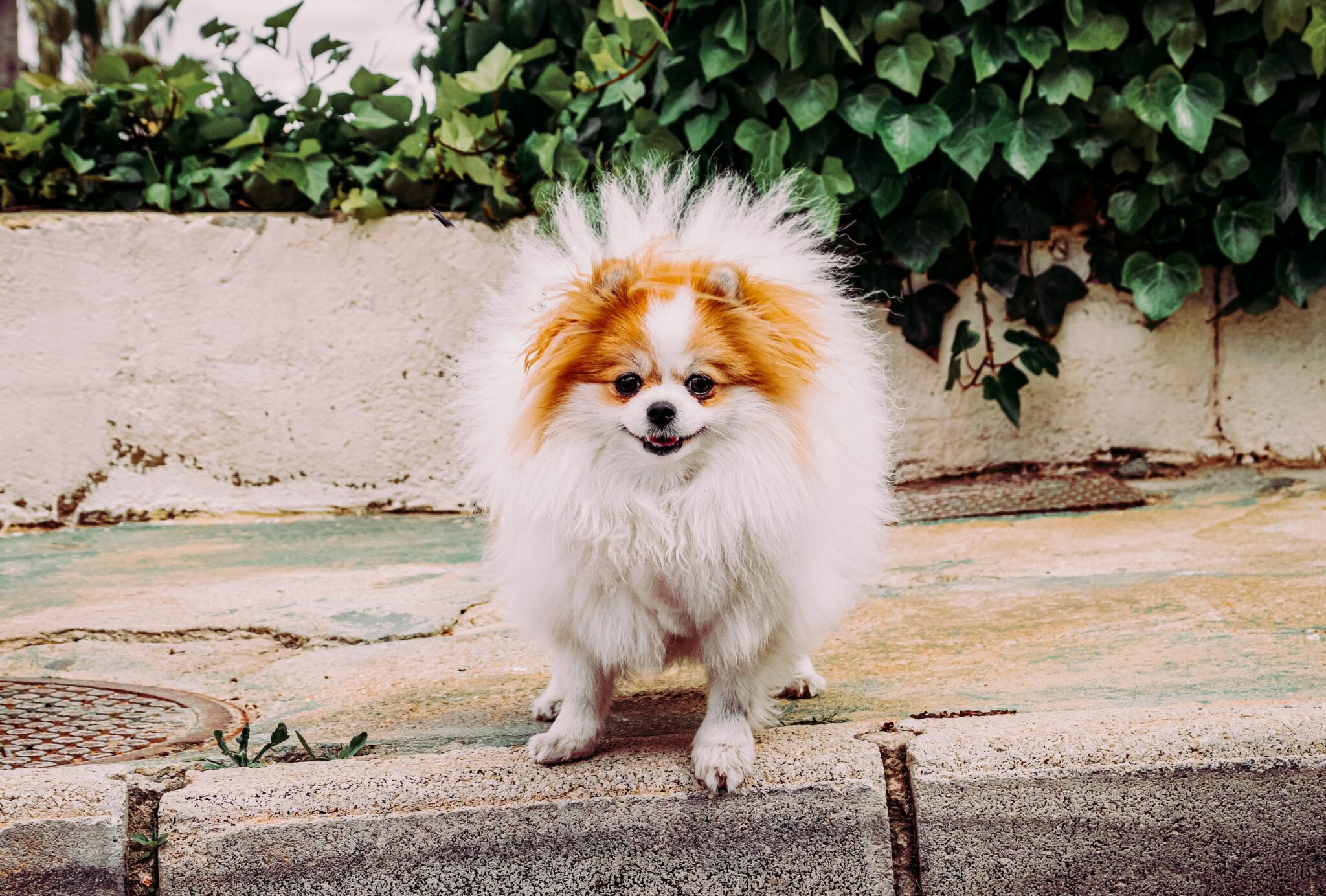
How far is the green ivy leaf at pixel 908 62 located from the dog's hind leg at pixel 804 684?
2.51 metres

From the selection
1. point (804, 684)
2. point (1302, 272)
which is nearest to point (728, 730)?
point (804, 684)

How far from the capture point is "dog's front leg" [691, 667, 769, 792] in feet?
6.86

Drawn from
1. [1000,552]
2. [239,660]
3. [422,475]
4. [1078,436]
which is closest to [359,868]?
[239,660]

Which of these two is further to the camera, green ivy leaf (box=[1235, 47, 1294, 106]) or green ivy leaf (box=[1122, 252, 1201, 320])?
green ivy leaf (box=[1122, 252, 1201, 320])

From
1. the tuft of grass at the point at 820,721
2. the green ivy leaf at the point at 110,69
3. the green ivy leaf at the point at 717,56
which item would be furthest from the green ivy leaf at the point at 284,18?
A: the tuft of grass at the point at 820,721

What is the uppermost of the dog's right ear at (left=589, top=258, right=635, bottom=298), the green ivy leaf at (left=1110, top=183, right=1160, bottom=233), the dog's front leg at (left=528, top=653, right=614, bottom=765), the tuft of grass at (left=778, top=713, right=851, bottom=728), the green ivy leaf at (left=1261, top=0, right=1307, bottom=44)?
the green ivy leaf at (left=1261, top=0, right=1307, bottom=44)

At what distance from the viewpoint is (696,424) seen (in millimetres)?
2047

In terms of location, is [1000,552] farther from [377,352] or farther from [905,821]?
[377,352]

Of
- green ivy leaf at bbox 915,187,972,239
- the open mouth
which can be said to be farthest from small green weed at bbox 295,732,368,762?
green ivy leaf at bbox 915,187,972,239

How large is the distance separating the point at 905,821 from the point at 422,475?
3230 mm

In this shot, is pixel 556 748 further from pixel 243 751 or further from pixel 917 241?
pixel 917 241

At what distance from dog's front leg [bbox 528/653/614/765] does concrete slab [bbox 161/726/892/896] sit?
96mm

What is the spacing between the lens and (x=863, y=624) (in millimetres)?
3219

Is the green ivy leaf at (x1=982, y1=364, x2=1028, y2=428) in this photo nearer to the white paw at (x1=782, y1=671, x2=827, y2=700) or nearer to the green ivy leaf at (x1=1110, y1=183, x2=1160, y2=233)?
the green ivy leaf at (x1=1110, y1=183, x2=1160, y2=233)
